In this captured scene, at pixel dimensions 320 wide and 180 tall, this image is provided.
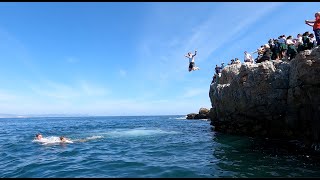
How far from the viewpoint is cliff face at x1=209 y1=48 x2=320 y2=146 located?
742 inches

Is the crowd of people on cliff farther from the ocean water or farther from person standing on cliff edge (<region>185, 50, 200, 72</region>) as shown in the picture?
the ocean water

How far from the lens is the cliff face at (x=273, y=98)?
1884cm

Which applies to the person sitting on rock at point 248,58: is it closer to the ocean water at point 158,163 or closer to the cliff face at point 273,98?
the cliff face at point 273,98

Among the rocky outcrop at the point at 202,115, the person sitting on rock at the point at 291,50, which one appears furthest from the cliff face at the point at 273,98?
the rocky outcrop at the point at 202,115

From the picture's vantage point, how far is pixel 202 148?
21.4 meters

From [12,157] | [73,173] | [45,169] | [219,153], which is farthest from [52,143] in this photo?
[219,153]

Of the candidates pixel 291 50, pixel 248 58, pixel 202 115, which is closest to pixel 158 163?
pixel 291 50

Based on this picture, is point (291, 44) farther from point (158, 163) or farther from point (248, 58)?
point (158, 163)

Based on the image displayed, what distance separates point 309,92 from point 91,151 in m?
16.0

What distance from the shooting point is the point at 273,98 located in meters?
23.5

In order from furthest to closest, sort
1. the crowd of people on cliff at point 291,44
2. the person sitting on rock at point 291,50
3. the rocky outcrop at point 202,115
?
the rocky outcrop at point 202,115, the person sitting on rock at point 291,50, the crowd of people on cliff at point 291,44

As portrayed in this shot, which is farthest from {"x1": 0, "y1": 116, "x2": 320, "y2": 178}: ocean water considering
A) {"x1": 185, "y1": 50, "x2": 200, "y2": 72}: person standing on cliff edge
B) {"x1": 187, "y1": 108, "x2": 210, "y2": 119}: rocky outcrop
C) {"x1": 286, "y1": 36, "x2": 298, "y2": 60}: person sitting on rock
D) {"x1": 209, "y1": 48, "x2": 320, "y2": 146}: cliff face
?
{"x1": 187, "y1": 108, "x2": 210, "y2": 119}: rocky outcrop

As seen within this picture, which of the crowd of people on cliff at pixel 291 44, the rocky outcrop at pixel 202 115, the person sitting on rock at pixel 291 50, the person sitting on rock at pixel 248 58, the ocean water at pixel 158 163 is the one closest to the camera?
the ocean water at pixel 158 163

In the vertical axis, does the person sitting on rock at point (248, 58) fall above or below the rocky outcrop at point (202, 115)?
above
